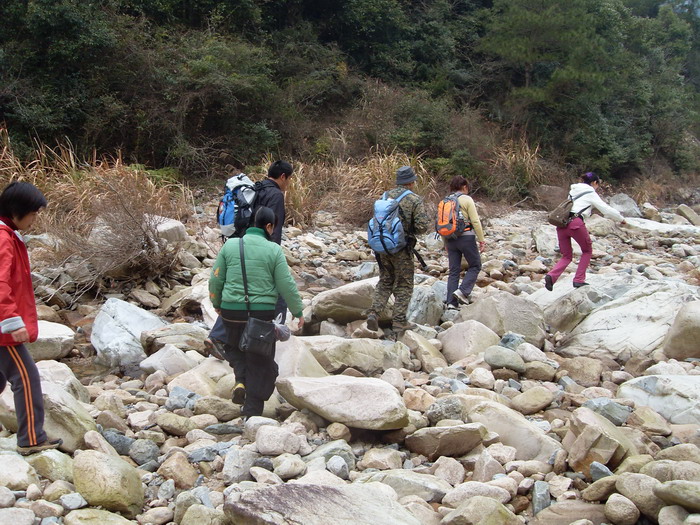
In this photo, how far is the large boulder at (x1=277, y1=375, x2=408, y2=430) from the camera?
3820mm

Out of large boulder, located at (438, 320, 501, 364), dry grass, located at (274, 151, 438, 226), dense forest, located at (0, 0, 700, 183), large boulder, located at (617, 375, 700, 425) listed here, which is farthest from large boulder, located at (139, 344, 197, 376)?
dense forest, located at (0, 0, 700, 183)

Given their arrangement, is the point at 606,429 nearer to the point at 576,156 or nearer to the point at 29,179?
the point at 29,179

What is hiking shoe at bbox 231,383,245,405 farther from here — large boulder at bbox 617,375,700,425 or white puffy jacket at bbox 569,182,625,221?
white puffy jacket at bbox 569,182,625,221

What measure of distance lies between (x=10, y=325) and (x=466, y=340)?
3.79 metres

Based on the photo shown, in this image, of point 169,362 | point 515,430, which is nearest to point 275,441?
point 515,430

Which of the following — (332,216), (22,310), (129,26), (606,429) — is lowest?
(332,216)

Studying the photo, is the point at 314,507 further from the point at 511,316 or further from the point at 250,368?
the point at 511,316

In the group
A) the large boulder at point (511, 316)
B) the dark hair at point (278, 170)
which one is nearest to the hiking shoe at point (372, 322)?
the large boulder at point (511, 316)

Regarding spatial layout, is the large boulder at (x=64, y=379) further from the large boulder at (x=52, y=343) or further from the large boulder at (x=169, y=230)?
the large boulder at (x=169, y=230)

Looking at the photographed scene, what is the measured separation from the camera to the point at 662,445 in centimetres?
418

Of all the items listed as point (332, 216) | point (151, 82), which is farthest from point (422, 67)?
point (332, 216)

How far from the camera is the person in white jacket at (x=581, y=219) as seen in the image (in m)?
7.05

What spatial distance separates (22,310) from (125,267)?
183 inches

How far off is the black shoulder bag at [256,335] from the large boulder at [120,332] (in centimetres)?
240
